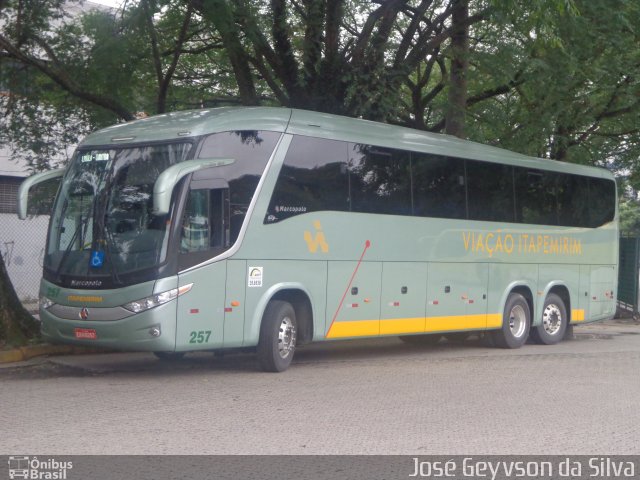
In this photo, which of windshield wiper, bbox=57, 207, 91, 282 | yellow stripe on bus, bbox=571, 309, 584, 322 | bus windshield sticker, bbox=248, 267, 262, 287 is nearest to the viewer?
windshield wiper, bbox=57, 207, 91, 282

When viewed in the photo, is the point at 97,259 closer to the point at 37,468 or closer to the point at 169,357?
the point at 169,357

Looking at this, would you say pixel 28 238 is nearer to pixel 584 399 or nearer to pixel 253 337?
pixel 253 337

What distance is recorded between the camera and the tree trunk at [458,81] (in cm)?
1945

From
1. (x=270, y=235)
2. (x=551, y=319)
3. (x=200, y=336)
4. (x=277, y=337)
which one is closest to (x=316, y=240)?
(x=270, y=235)

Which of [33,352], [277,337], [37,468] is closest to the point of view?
[37,468]

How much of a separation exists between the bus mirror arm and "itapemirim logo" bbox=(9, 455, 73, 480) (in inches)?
160

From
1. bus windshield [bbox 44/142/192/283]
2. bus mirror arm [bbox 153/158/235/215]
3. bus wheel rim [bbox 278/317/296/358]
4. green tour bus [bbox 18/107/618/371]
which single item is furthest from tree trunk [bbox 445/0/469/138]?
bus windshield [bbox 44/142/192/283]

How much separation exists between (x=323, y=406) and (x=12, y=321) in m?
6.38

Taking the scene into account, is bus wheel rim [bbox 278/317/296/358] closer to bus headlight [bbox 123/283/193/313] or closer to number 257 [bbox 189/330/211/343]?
number 257 [bbox 189/330/211/343]

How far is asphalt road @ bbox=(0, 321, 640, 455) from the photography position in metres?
8.15

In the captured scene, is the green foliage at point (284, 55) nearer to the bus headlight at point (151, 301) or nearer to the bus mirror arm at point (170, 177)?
the bus mirror arm at point (170, 177)

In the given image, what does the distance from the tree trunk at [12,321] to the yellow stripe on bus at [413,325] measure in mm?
4861

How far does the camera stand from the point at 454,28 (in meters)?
18.5

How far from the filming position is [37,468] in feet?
23.0
